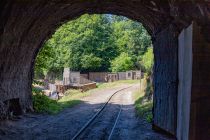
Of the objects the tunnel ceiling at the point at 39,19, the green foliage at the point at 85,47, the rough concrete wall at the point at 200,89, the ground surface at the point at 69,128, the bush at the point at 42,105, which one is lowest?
the ground surface at the point at 69,128

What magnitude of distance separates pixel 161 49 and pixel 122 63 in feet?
188

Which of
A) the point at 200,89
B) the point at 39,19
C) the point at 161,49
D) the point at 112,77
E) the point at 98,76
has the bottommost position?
the point at 200,89

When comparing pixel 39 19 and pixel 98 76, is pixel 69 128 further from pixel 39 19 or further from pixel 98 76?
pixel 98 76

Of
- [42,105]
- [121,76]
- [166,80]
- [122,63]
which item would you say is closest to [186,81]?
[166,80]

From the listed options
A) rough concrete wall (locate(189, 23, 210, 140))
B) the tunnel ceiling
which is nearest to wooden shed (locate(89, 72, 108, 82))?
the tunnel ceiling

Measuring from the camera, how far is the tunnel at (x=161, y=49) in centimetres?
932

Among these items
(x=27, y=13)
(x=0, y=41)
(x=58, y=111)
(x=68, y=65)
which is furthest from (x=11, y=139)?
(x=68, y=65)

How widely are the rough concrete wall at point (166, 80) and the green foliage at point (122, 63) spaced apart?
54.3 m

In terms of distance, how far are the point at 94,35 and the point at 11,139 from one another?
56991 mm

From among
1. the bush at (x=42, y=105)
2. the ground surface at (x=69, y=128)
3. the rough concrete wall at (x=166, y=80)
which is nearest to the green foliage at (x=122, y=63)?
the bush at (x=42, y=105)

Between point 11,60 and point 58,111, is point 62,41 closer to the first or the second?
point 58,111

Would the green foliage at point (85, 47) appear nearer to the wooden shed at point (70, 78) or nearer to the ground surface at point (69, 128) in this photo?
the wooden shed at point (70, 78)

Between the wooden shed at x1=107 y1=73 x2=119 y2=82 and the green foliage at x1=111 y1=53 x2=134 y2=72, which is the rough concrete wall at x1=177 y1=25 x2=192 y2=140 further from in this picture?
the green foliage at x1=111 y1=53 x2=134 y2=72

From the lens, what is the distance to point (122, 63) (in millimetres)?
73062
